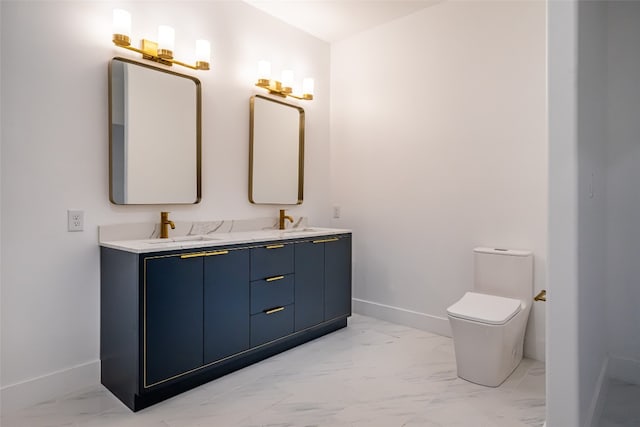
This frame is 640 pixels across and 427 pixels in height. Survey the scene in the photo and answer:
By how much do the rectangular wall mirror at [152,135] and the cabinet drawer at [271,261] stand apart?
62 centimetres

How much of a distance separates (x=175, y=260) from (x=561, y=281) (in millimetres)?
1831

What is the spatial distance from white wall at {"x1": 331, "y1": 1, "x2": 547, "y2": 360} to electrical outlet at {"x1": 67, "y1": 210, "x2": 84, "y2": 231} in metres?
2.27

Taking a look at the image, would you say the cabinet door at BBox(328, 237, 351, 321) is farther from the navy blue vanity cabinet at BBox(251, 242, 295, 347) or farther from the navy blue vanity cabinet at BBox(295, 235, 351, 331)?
the navy blue vanity cabinet at BBox(251, 242, 295, 347)

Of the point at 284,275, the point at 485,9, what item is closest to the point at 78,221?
the point at 284,275

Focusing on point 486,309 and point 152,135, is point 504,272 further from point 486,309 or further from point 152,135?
point 152,135

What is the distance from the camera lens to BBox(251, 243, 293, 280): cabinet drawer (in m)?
2.55

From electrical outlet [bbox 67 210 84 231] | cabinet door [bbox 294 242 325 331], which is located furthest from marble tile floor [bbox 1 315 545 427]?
electrical outlet [bbox 67 210 84 231]

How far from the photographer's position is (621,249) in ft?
7.79

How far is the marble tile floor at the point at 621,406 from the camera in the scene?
1924 millimetres

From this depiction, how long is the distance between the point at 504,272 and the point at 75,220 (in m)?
2.70

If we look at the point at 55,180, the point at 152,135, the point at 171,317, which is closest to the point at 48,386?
the point at 171,317

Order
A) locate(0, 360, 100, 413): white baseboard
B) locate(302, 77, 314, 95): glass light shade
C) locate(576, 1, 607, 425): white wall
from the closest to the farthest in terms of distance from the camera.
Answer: locate(576, 1, 607, 425): white wall < locate(0, 360, 100, 413): white baseboard < locate(302, 77, 314, 95): glass light shade

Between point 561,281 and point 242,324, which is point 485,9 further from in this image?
point 242,324

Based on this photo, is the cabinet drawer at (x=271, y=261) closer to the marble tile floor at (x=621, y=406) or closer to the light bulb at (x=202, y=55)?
the light bulb at (x=202, y=55)
